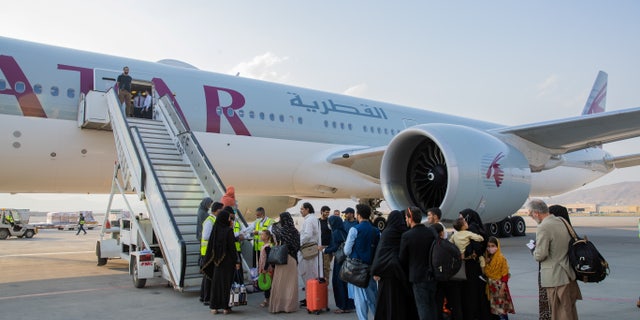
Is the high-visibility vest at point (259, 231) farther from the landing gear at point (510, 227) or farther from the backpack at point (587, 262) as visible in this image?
the landing gear at point (510, 227)

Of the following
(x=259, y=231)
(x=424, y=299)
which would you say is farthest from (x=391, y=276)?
(x=259, y=231)

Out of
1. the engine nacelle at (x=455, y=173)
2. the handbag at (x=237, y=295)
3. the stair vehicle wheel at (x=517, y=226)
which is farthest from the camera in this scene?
the stair vehicle wheel at (x=517, y=226)

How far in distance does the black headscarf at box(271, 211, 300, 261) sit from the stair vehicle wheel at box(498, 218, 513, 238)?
483 inches

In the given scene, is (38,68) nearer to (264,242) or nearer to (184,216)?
(184,216)

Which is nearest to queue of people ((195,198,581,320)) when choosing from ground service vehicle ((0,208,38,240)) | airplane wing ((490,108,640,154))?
airplane wing ((490,108,640,154))

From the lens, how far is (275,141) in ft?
34.9

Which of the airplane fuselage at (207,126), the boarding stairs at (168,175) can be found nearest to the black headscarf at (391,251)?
the boarding stairs at (168,175)

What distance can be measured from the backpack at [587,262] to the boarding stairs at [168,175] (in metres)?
4.00

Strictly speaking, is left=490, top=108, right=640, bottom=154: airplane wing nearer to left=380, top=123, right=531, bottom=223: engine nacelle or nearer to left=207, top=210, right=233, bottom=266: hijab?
left=380, top=123, right=531, bottom=223: engine nacelle

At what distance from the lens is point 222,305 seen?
5367 millimetres

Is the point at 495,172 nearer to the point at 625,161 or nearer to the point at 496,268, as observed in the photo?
the point at 496,268

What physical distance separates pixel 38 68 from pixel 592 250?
26.4ft

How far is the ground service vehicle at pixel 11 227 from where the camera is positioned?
21.2 meters

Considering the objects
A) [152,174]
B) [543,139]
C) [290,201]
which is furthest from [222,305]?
[290,201]
